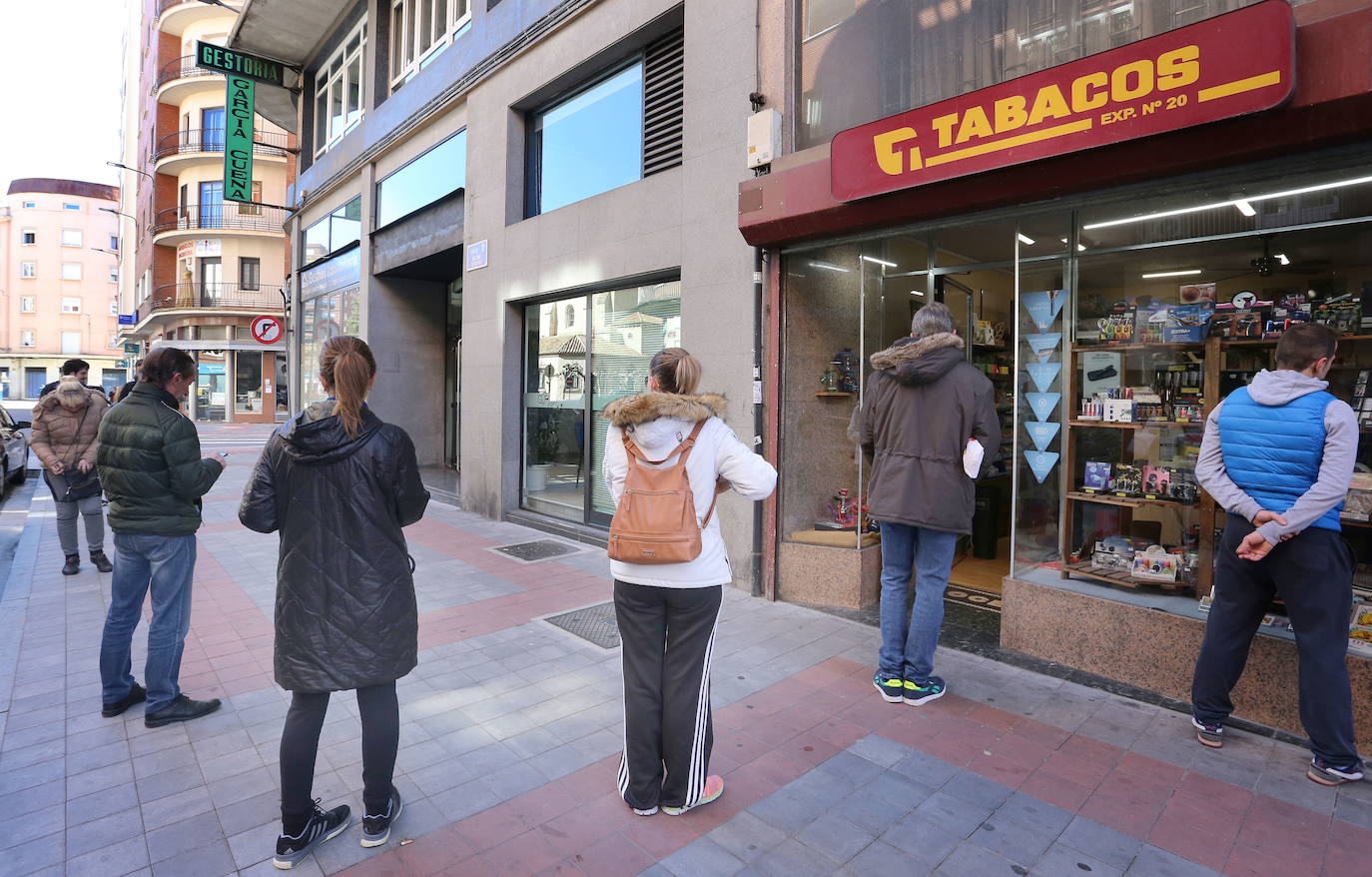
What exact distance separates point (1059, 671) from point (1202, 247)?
268 centimetres

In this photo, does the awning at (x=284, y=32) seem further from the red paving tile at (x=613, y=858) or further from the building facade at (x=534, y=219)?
the red paving tile at (x=613, y=858)

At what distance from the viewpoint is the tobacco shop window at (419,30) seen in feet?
36.0

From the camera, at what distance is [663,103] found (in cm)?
741

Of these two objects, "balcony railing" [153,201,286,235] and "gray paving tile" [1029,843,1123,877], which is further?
"balcony railing" [153,201,286,235]

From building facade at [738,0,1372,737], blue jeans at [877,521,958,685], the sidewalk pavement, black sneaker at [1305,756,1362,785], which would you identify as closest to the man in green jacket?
the sidewalk pavement

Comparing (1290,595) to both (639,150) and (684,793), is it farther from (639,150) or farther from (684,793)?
(639,150)

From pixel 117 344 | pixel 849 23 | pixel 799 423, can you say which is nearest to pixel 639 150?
pixel 849 23

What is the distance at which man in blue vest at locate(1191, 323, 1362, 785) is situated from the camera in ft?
10.4

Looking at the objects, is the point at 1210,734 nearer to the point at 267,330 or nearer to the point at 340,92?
the point at 267,330

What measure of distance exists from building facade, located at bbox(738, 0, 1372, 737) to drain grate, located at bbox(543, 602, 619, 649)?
4.81 ft

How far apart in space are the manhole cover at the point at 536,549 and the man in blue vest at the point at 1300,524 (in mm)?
5855

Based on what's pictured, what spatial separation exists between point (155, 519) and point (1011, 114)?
515 centimetres

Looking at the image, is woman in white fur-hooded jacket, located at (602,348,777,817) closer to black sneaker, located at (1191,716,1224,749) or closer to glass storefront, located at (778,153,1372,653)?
glass storefront, located at (778,153,1372,653)

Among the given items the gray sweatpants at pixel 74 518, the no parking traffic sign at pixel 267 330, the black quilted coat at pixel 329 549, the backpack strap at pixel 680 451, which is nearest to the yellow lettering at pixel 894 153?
the backpack strap at pixel 680 451
